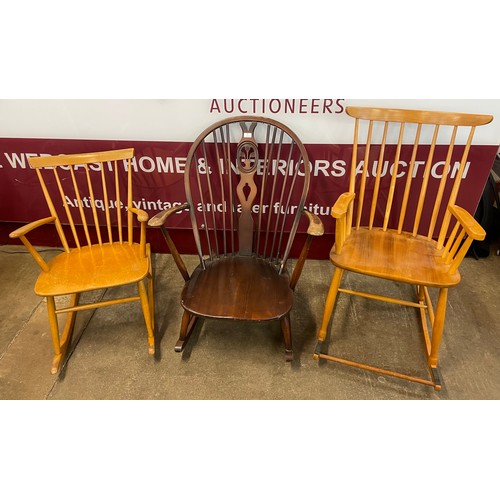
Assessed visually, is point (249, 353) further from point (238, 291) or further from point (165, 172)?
point (165, 172)

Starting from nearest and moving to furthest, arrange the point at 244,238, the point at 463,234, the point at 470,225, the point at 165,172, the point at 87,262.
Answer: the point at 470,225
the point at 463,234
the point at 87,262
the point at 244,238
the point at 165,172

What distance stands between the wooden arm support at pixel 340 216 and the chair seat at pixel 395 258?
55 mm

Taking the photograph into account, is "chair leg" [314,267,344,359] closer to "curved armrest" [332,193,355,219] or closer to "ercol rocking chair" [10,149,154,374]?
"curved armrest" [332,193,355,219]

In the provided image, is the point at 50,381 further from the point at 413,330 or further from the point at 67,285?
the point at 413,330

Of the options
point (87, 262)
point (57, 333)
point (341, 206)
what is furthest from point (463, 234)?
point (57, 333)

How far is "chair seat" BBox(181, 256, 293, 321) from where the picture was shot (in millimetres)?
1540

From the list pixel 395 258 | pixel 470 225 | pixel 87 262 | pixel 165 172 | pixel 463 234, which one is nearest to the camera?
pixel 470 225

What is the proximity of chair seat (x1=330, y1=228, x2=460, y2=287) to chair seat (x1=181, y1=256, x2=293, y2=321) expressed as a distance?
31 centimetres

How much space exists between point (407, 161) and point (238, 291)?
1.22m

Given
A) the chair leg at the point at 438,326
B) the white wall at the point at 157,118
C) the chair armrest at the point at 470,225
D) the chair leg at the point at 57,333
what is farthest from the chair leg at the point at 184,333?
the chair armrest at the point at 470,225

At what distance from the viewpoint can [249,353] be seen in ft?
6.15

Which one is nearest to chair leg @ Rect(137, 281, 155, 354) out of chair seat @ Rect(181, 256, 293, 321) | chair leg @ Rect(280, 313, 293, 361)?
chair seat @ Rect(181, 256, 293, 321)

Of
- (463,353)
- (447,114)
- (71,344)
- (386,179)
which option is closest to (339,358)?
(463,353)
